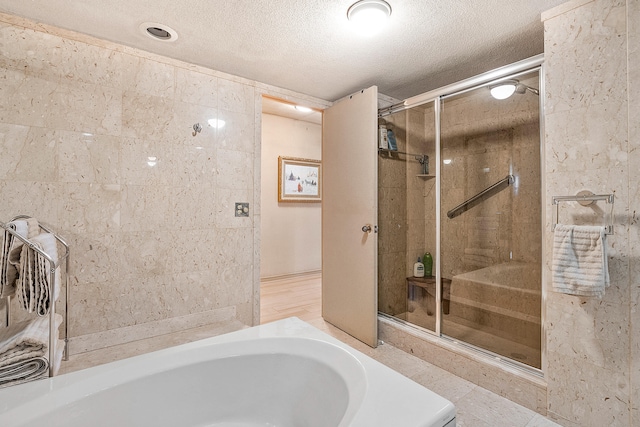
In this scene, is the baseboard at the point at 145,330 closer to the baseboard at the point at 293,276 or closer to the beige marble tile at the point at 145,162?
the beige marble tile at the point at 145,162

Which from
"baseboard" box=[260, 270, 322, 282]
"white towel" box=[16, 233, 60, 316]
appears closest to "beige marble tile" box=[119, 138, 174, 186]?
"white towel" box=[16, 233, 60, 316]

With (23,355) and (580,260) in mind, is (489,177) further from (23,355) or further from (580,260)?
(23,355)

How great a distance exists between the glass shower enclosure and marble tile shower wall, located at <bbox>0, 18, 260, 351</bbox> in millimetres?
1280

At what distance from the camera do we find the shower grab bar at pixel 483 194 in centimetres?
238

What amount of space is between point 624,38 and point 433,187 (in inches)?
54.9

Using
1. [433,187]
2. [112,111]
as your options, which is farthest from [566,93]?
[112,111]

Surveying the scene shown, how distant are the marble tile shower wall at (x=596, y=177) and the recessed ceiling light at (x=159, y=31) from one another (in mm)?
2146

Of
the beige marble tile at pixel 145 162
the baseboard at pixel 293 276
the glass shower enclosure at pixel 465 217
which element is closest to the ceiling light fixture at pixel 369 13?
the glass shower enclosure at pixel 465 217

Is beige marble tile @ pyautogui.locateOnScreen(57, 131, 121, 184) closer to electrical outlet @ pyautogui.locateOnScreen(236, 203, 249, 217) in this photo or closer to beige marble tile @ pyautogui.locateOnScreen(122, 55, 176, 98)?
beige marble tile @ pyautogui.locateOnScreen(122, 55, 176, 98)

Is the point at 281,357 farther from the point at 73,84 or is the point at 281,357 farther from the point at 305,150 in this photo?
the point at 305,150

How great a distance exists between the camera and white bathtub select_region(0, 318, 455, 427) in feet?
3.03

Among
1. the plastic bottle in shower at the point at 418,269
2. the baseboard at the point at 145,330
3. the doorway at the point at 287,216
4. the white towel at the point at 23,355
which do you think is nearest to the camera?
the white towel at the point at 23,355

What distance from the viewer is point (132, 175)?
2.04 metres

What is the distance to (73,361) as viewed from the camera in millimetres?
1775
